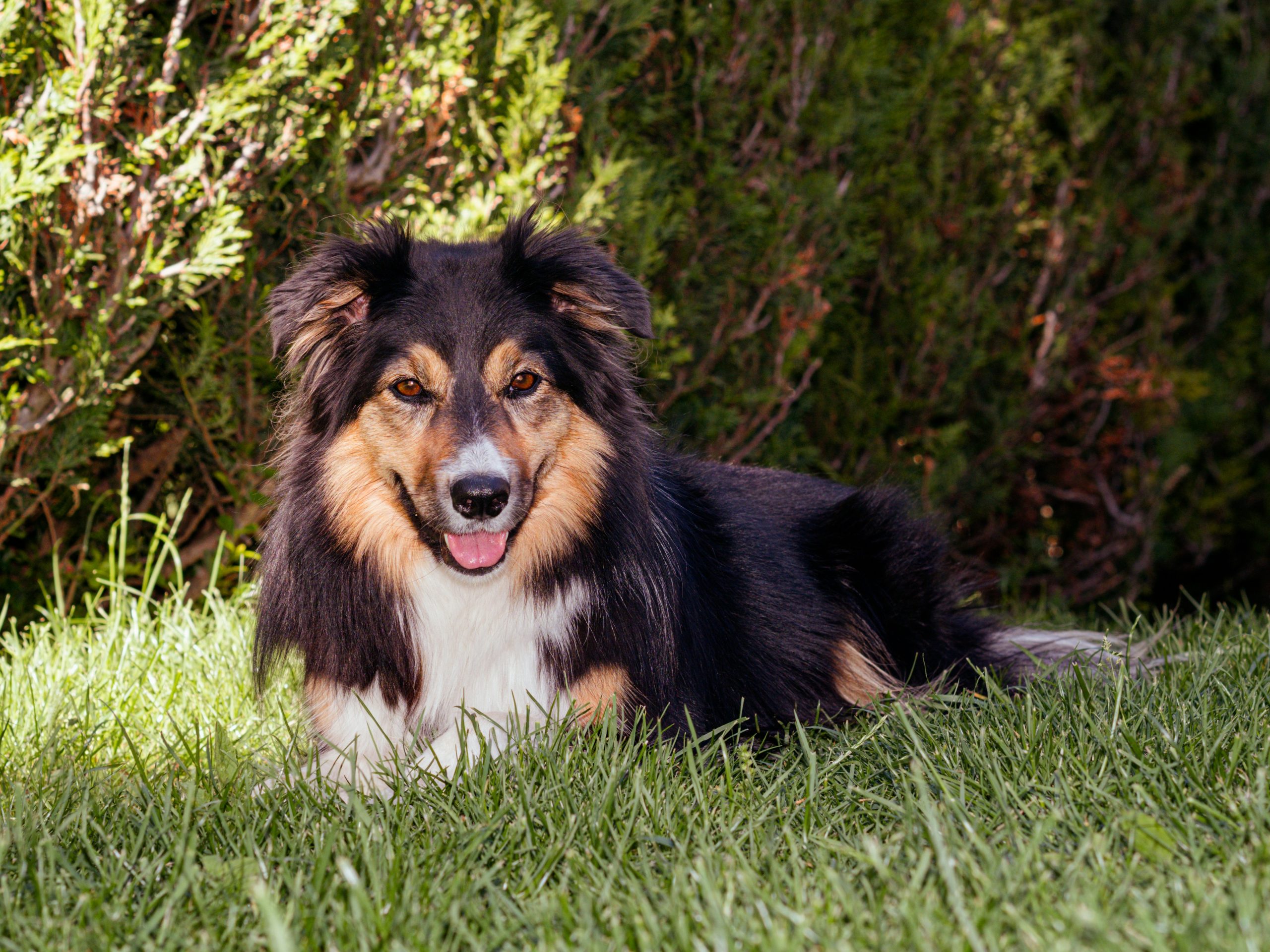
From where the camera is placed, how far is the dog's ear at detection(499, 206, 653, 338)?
3.04 meters

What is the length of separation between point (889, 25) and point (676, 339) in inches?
84.6

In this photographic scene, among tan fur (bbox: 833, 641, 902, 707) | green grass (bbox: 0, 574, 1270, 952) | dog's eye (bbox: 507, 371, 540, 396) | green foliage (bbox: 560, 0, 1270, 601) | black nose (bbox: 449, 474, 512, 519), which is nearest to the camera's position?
green grass (bbox: 0, 574, 1270, 952)

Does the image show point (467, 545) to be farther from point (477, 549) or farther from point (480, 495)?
point (480, 495)

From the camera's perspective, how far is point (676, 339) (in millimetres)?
4734

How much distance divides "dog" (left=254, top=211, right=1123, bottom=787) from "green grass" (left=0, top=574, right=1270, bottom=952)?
0.74ft

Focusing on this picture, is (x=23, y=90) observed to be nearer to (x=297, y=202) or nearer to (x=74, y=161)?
(x=74, y=161)

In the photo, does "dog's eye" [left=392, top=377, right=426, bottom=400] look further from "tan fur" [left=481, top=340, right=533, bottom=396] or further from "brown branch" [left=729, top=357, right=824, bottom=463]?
"brown branch" [left=729, top=357, right=824, bottom=463]

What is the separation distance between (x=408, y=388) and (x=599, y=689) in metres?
0.92

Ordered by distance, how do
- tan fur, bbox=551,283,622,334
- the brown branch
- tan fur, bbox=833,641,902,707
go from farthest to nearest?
1. the brown branch
2. tan fur, bbox=833,641,902,707
3. tan fur, bbox=551,283,622,334

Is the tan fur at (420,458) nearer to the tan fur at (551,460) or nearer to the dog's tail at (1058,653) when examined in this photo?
the tan fur at (551,460)

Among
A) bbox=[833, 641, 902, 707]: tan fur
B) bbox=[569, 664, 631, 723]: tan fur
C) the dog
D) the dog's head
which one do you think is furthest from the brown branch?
bbox=[569, 664, 631, 723]: tan fur

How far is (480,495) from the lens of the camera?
272cm

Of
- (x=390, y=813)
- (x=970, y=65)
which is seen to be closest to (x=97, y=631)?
(x=390, y=813)

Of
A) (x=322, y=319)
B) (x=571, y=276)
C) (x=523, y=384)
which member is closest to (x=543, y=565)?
(x=523, y=384)
